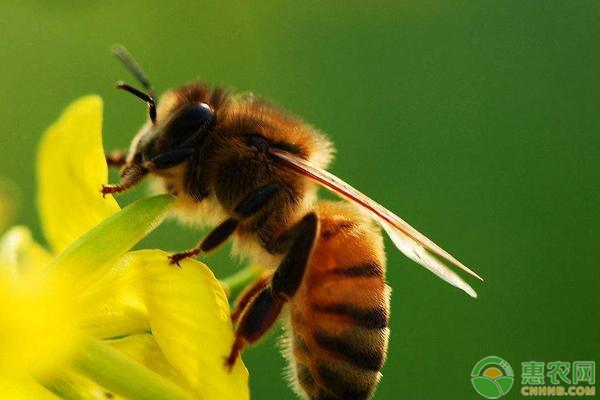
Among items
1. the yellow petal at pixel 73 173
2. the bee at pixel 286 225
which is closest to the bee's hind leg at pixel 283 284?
the bee at pixel 286 225

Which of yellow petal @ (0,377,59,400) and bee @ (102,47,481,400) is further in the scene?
bee @ (102,47,481,400)

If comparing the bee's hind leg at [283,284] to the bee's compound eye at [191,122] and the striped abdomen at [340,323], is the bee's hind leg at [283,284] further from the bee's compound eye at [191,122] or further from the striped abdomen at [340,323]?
the bee's compound eye at [191,122]

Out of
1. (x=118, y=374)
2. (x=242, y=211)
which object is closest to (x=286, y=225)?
(x=242, y=211)

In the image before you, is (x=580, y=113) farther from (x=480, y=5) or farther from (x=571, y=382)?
(x=571, y=382)

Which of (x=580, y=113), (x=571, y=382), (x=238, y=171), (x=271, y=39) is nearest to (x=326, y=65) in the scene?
(x=271, y=39)

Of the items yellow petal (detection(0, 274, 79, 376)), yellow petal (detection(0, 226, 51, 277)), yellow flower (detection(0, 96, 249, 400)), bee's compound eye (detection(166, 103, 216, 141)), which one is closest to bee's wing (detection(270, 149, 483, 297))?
bee's compound eye (detection(166, 103, 216, 141))

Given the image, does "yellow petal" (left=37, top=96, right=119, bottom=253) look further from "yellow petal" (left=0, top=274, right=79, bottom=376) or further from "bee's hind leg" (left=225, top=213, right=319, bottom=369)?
"yellow petal" (left=0, top=274, right=79, bottom=376)
